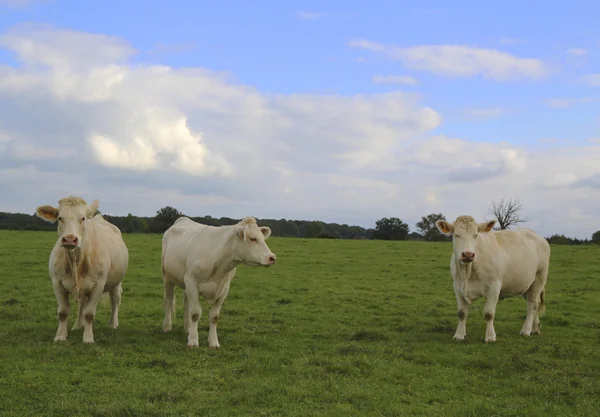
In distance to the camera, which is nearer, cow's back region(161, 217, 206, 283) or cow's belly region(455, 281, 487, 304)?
cow's back region(161, 217, 206, 283)

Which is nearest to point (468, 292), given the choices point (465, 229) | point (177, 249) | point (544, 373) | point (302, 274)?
point (465, 229)

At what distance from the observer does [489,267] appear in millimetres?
10938

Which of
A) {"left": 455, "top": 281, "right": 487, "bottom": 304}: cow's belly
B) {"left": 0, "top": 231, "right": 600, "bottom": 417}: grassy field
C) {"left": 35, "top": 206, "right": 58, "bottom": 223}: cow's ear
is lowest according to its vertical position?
{"left": 0, "top": 231, "right": 600, "bottom": 417}: grassy field

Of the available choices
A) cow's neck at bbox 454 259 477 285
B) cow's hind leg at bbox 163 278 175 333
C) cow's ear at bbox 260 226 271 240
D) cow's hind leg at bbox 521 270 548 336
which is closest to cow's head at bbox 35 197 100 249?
cow's hind leg at bbox 163 278 175 333

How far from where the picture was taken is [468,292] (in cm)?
1098

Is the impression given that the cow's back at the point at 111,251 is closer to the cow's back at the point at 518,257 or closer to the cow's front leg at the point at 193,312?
the cow's front leg at the point at 193,312

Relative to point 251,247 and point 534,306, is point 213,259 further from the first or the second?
point 534,306

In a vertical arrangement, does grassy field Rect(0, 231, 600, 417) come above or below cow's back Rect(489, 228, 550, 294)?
below

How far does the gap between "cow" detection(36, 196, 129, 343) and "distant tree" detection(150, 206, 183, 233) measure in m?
44.9

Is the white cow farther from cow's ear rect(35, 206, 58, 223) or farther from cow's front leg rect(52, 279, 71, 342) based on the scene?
cow's ear rect(35, 206, 58, 223)

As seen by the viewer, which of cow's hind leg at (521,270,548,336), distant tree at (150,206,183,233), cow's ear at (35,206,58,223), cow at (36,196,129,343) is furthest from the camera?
distant tree at (150,206,183,233)

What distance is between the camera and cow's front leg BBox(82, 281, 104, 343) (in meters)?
9.47

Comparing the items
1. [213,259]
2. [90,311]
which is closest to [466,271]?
[213,259]

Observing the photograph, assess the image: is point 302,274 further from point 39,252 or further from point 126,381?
point 126,381
